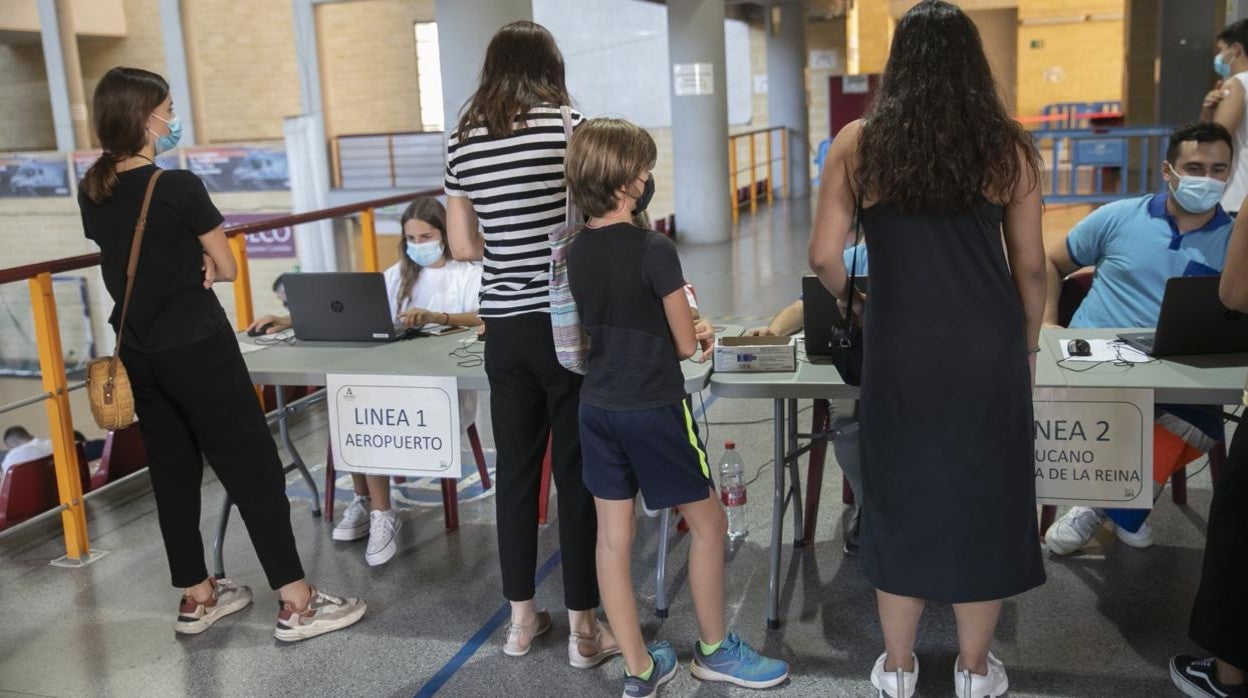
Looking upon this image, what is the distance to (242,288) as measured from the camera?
418cm

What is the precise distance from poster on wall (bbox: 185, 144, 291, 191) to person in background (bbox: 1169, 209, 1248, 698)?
48.5 feet

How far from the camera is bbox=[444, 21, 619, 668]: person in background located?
2.29 metres

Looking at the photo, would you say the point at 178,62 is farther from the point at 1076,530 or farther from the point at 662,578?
the point at 1076,530

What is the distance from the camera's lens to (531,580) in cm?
262

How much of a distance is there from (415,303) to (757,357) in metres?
1.55

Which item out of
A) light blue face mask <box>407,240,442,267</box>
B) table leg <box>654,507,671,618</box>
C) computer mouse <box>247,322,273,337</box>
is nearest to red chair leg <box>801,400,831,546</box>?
table leg <box>654,507,671,618</box>

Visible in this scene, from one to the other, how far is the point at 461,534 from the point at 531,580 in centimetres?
89

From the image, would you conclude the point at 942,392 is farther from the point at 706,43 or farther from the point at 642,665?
the point at 706,43

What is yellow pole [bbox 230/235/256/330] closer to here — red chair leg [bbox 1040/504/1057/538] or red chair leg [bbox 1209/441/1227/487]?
red chair leg [bbox 1040/504/1057/538]

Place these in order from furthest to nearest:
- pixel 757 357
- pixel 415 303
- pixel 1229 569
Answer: pixel 415 303 → pixel 757 357 → pixel 1229 569

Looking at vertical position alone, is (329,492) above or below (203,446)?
below

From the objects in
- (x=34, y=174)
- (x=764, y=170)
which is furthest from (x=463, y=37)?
(x=34, y=174)

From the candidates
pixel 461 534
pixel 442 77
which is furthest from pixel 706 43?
pixel 461 534

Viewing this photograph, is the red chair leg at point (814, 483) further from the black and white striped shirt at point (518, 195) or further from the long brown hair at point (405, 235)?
the long brown hair at point (405, 235)
